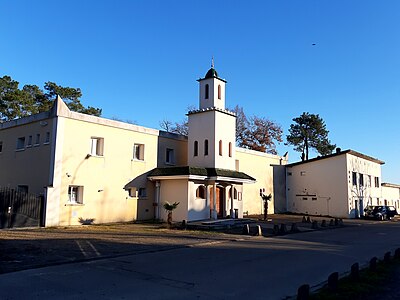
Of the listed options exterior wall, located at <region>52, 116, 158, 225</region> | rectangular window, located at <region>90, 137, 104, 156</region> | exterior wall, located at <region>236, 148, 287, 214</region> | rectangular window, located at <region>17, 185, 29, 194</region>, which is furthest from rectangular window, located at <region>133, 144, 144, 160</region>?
exterior wall, located at <region>236, 148, 287, 214</region>

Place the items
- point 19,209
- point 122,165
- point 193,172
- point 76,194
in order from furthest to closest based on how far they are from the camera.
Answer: point 122,165, point 193,172, point 76,194, point 19,209

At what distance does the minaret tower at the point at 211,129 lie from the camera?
27.6 m

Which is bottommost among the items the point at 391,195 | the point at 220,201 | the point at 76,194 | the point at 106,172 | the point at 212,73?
the point at 220,201

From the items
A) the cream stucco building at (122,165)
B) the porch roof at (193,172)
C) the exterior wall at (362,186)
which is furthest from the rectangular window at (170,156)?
the exterior wall at (362,186)

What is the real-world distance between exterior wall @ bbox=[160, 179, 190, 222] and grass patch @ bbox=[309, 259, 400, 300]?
1608 cm

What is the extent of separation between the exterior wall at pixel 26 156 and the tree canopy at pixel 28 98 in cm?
1483

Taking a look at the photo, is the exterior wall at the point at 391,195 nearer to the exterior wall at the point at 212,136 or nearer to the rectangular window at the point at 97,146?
the exterior wall at the point at 212,136

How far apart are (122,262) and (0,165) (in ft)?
63.3

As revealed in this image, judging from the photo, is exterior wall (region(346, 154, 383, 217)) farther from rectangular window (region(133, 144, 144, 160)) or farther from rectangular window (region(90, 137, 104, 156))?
rectangular window (region(90, 137, 104, 156))

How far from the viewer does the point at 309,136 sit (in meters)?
61.5

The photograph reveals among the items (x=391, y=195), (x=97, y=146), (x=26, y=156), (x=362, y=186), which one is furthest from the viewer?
(x=391, y=195)

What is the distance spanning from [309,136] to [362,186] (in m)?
20.0

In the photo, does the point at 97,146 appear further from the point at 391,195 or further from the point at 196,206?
the point at 391,195

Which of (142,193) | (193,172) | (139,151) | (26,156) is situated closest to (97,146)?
(139,151)
